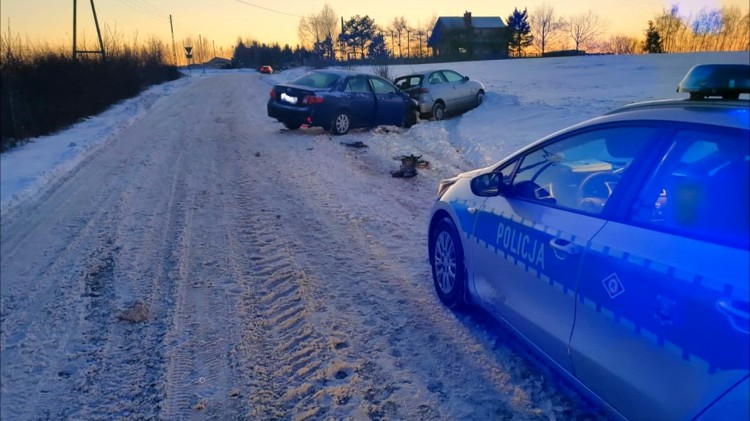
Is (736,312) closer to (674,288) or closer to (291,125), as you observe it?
(674,288)

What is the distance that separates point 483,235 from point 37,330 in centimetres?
325

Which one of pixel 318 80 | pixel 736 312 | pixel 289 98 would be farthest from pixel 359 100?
pixel 736 312

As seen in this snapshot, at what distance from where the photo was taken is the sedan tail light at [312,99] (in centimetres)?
1272

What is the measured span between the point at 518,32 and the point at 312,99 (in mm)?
58254

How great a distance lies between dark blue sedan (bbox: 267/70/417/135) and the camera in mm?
12828

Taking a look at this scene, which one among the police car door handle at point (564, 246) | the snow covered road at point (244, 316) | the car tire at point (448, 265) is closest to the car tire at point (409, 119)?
the snow covered road at point (244, 316)

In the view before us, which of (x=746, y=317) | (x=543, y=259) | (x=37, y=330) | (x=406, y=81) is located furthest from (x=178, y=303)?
(x=406, y=81)

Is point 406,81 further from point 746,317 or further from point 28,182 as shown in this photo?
point 746,317

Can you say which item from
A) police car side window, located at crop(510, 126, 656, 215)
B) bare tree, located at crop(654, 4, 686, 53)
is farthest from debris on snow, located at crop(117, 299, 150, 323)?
bare tree, located at crop(654, 4, 686, 53)

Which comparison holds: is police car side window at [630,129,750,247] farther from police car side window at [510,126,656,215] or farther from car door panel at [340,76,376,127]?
car door panel at [340,76,376,127]

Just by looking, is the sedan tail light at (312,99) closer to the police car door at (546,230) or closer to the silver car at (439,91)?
the silver car at (439,91)

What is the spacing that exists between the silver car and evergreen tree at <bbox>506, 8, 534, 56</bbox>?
46.7 meters

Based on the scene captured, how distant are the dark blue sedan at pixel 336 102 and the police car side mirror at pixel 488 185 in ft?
31.4

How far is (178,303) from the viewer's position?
14.2 ft
